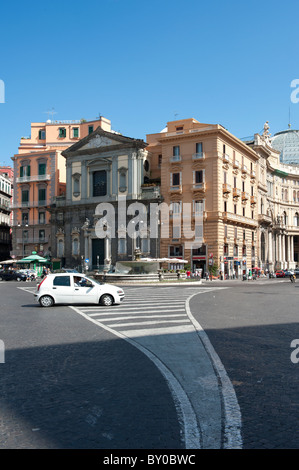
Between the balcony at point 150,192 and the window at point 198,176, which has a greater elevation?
the window at point 198,176

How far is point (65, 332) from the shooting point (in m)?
11.6

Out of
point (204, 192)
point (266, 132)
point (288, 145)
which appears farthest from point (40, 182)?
point (288, 145)

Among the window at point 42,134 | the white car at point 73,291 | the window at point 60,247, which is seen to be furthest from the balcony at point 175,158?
the white car at point 73,291

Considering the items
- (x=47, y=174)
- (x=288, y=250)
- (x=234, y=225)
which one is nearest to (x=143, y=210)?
(x=234, y=225)

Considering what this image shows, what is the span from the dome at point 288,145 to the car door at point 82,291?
8721cm

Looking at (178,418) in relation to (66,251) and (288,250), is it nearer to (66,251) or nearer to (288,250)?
(66,251)

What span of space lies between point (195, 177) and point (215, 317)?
39.9 m

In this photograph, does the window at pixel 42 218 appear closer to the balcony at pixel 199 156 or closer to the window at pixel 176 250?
the window at pixel 176 250

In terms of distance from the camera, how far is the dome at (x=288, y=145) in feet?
322

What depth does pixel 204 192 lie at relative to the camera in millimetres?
52688

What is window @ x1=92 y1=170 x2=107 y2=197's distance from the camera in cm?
5917

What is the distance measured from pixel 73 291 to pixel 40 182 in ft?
167

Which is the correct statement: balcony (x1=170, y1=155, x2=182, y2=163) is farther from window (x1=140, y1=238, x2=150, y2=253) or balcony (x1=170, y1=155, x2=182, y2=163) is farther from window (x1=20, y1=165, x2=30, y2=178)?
window (x1=20, y1=165, x2=30, y2=178)

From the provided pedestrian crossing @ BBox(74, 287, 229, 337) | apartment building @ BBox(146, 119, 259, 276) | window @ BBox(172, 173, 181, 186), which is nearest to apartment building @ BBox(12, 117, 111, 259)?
apartment building @ BBox(146, 119, 259, 276)
